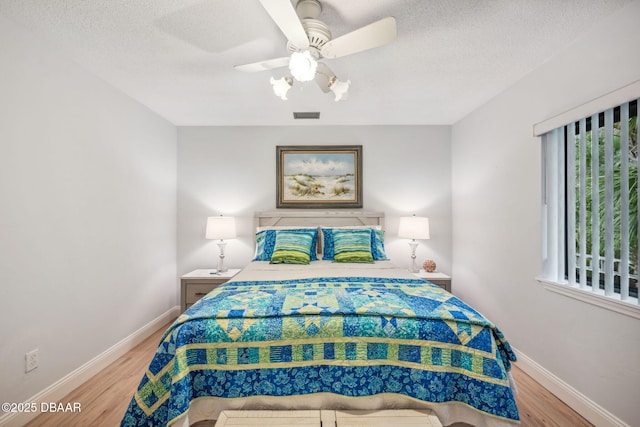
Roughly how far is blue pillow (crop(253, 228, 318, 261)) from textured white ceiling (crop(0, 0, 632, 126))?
1.36 metres

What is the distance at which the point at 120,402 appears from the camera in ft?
6.68

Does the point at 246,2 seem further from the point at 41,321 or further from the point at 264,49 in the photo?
the point at 41,321

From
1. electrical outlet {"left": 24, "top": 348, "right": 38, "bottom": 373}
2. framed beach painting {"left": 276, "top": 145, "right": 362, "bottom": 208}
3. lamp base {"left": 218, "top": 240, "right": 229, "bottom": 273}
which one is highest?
Answer: framed beach painting {"left": 276, "top": 145, "right": 362, "bottom": 208}

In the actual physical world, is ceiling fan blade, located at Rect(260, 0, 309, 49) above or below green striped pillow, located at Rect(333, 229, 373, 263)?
above

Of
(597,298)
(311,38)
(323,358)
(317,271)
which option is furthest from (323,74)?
(597,298)

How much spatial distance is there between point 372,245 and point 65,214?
2.68 meters

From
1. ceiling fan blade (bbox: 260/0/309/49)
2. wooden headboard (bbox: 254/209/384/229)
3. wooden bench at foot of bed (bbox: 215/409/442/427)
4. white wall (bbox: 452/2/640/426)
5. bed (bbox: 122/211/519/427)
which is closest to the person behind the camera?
ceiling fan blade (bbox: 260/0/309/49)

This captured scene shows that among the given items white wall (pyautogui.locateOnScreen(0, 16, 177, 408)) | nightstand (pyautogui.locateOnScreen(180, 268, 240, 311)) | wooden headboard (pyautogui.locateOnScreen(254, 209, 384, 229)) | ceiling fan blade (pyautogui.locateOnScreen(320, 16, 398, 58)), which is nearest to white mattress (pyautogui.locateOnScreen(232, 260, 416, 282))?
nightstand (pyautogui.locateOnScreen(180, 268, 240, 311))

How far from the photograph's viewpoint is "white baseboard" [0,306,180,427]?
1776 mm

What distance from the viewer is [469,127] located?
3.40 m

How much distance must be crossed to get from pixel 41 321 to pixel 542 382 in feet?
11.7

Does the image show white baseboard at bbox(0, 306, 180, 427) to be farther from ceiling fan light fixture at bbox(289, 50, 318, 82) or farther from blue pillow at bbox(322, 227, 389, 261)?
ceiling fan light fixture at bbox(289, 50, 318, 82)

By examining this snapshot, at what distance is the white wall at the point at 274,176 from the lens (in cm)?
382

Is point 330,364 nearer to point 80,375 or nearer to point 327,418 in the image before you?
point 327,418
